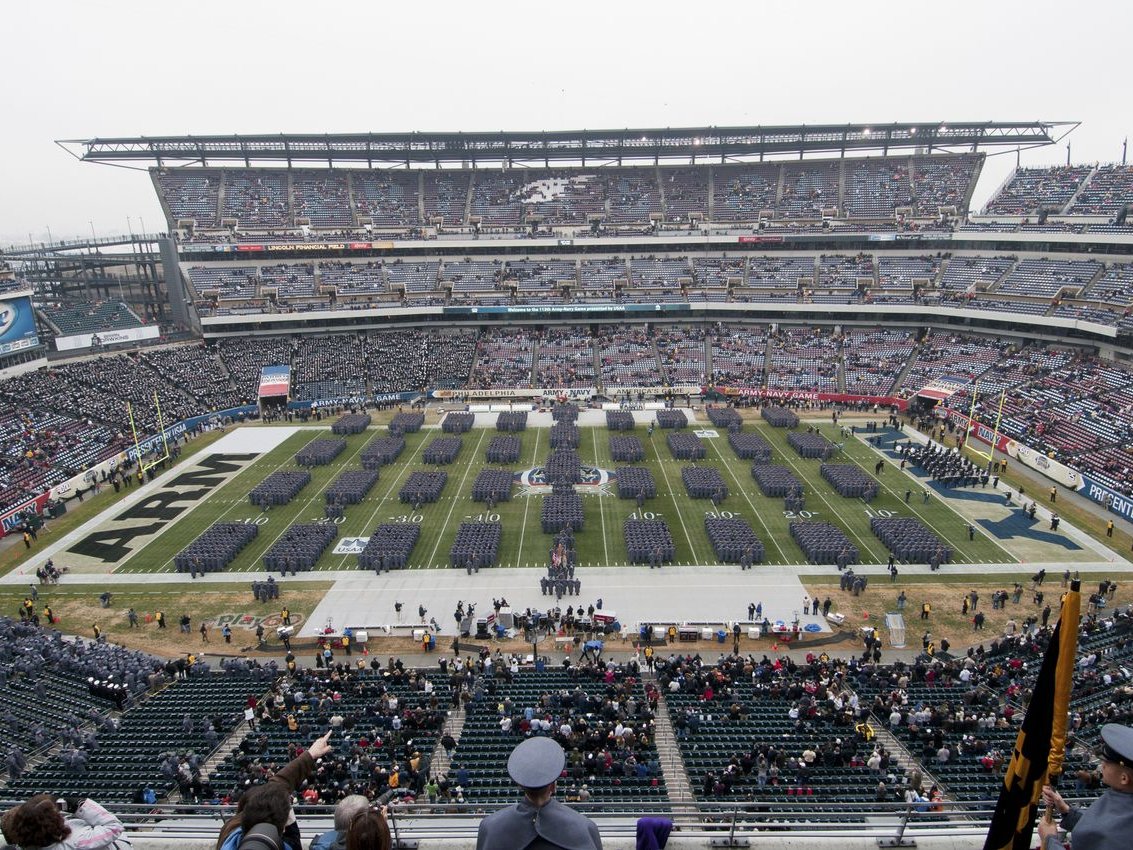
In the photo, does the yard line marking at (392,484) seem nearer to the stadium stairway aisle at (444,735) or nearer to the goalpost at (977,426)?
the stadium stairway aisle at (444,735)

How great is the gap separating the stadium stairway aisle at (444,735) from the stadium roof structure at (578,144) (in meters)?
65.8

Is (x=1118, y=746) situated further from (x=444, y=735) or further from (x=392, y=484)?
(x=392, y=484)

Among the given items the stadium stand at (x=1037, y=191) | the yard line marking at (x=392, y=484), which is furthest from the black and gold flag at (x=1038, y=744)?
the stadium stand at (x=1037, y=191)

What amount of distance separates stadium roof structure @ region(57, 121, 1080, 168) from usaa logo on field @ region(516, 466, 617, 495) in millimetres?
46384

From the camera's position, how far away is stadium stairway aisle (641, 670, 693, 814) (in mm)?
13789

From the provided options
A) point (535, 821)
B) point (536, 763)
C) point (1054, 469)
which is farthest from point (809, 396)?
point (535, 821)

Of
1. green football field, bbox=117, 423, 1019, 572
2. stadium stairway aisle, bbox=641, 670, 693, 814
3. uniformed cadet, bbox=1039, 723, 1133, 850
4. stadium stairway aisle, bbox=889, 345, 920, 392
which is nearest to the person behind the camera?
uniformed cadet, bbox=1039, 723, 1133, 850

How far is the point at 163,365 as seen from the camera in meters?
54.5

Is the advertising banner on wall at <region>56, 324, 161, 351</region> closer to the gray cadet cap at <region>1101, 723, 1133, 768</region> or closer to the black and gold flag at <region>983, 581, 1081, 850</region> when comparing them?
the black and gold flag at <region>983, 581, 1081, 850</region>

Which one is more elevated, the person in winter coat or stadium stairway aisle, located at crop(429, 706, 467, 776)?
the person in winter coat

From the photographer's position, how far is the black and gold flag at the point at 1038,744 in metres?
3.55

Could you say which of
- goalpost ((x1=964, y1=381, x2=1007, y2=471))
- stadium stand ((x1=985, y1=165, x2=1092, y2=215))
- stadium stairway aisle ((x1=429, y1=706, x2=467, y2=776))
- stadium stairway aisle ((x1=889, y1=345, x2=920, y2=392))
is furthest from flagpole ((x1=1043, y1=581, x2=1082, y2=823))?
stadium stand ((x1=985, y1=165, x2=1092, y2=215))

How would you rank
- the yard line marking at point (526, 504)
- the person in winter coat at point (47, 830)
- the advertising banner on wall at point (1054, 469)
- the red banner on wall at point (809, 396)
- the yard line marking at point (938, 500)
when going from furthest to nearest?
the red banner on wall at point (809, 396)
the advertising banner on wall at point (1054, 469)
the yard line marking at point (526, 504)
the yard line marking at point (938, 500)
the person in winter coat at point (47, 830)

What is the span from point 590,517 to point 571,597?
7.92 metres
